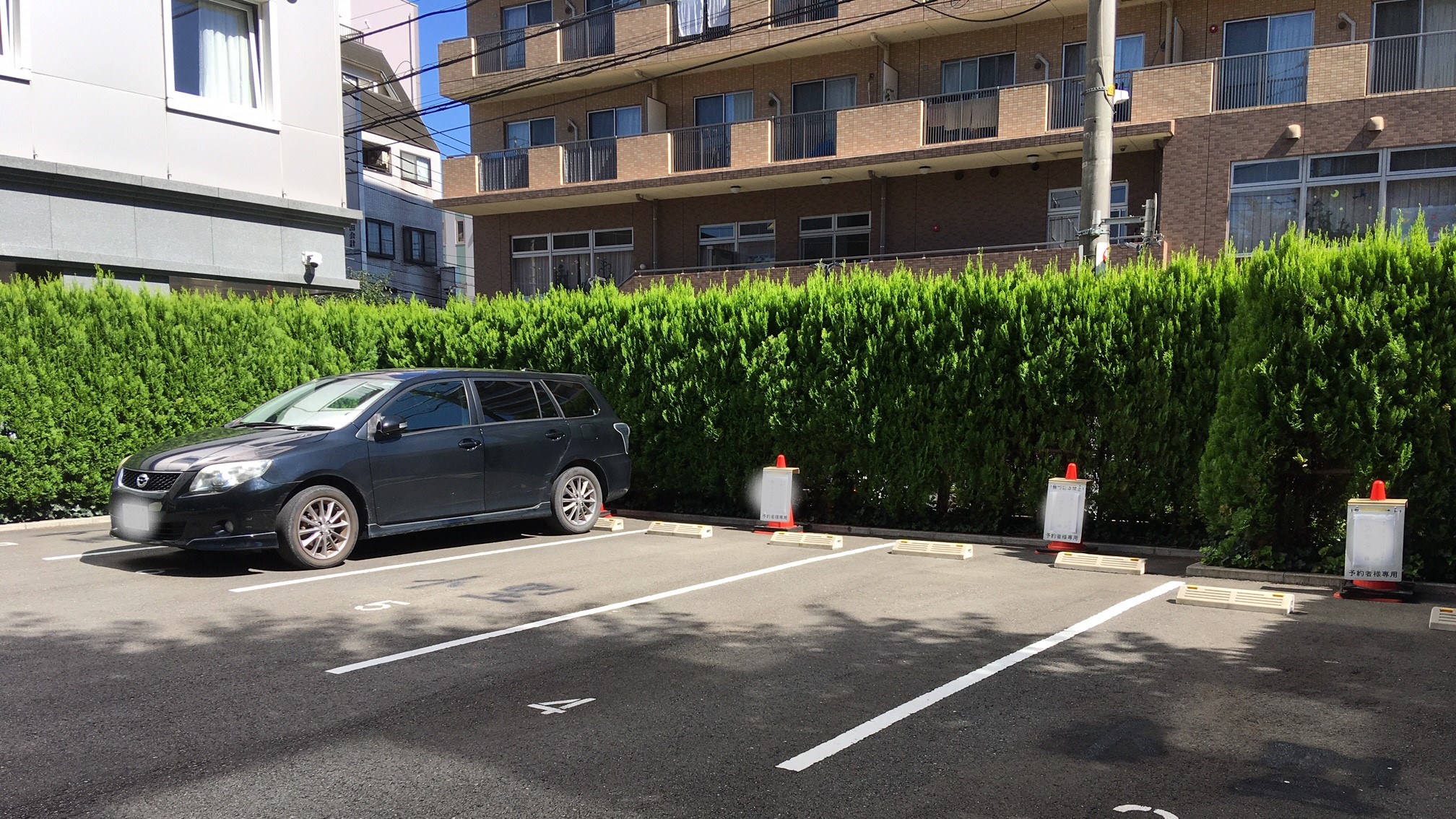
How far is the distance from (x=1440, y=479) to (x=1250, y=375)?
5.01 feet

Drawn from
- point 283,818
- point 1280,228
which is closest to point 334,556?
point 283,818

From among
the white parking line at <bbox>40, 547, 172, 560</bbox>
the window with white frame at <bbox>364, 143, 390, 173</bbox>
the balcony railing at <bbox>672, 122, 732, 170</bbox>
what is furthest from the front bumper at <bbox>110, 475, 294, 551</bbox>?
the window with white frame at <bbox>364, 143, 390, 173</bbox>

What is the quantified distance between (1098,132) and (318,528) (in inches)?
344

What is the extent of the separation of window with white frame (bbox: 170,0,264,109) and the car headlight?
8861mm

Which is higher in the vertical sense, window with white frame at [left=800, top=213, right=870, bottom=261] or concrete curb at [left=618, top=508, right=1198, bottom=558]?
window with white frame at [left=800, top=213, right=870, bottom=261]

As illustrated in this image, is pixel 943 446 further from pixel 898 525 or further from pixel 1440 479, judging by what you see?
pixel 1440 479

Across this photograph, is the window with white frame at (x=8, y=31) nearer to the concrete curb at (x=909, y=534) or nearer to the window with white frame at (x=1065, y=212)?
the concrete curb at (x=909, y=534)

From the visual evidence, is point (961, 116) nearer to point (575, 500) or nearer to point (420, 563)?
point (575, 500)

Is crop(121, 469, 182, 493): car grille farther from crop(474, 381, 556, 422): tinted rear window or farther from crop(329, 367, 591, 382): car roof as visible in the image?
crop(474, 381, 556, 422): tinted rear window

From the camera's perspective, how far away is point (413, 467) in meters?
9.50

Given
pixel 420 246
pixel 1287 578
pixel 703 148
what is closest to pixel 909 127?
pixel 703 148

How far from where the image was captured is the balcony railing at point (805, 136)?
23141mm

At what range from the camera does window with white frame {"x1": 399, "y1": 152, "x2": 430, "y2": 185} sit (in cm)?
4781

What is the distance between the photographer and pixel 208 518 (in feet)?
27.1
